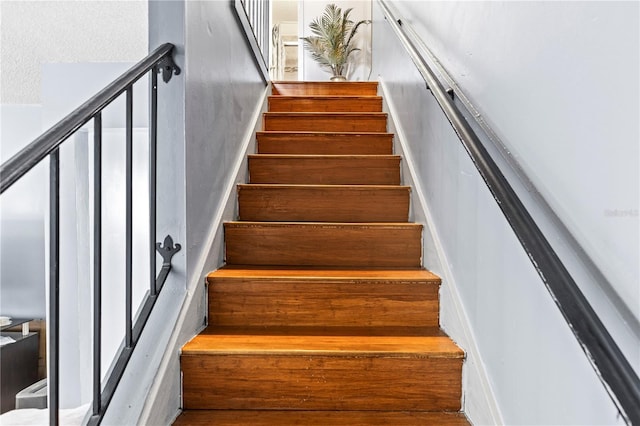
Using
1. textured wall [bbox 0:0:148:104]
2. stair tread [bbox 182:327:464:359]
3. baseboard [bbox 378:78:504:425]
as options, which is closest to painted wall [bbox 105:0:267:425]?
stair tread [bbox 182:327:464:359]

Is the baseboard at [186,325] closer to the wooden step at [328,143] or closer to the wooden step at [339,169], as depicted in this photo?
the wooden step at [339,169]

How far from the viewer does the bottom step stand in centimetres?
129

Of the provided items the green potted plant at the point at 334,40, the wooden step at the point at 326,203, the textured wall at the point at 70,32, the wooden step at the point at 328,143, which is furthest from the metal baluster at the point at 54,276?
the green potted plant at the point at 334,40

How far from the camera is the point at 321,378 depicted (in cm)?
139

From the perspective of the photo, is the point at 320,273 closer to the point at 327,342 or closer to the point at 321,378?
the point at 327,342

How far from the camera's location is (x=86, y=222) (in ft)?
7.50

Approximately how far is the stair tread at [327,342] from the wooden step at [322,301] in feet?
0.14

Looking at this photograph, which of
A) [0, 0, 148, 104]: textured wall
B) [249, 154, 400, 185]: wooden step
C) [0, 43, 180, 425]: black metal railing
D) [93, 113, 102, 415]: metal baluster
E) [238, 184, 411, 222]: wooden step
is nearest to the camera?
[0, 43, 180, 425]: black metal railing

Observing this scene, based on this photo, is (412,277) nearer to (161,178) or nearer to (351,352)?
(351,352)

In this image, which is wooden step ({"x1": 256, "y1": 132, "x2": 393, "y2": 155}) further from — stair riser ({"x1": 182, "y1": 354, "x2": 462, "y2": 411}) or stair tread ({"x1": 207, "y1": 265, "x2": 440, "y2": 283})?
stair riser ({"x1": 182, "y1": 354, "x2": 462, "y2": 411})

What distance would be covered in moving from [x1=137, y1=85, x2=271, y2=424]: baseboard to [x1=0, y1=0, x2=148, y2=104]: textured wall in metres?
0.75

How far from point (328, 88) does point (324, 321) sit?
8.57 ft

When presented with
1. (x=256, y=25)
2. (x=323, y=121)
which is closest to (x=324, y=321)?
(x=323, y=121)

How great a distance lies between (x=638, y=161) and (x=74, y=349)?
240cm
